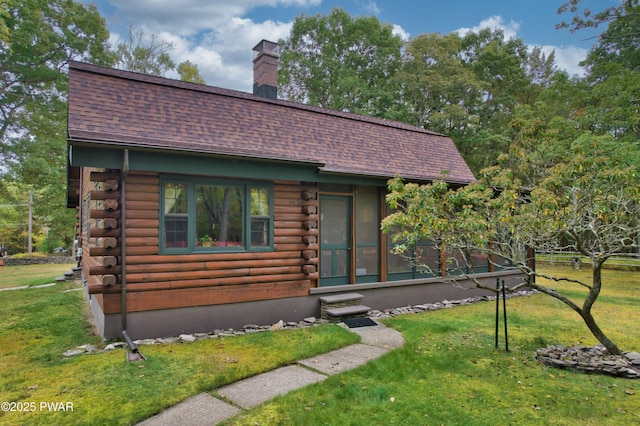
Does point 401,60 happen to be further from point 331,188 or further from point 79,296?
point 79,296

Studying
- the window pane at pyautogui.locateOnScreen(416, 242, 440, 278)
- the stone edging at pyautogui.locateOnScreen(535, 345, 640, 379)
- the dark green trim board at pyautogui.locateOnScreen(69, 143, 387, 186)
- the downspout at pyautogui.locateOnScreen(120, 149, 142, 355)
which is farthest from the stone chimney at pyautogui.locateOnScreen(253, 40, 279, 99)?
the stone edging at pyautogui.locateOnScreen(535, 345, 640, 379)

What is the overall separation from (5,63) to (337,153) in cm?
1740

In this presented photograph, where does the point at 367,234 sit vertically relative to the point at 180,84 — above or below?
below

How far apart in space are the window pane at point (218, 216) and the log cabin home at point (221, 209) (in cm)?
2

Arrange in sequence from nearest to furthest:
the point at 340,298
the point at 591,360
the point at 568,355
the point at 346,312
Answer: the point at 591,360
the point at 568,355
the point at 346,312
the point at 340,298

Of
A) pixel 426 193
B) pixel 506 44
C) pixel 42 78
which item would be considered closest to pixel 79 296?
pixel 426 193

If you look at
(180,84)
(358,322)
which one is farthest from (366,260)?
(180,84)

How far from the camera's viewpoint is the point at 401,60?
81.5 ft

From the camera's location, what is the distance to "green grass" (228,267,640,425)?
3643 millimetres

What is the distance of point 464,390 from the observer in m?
4.31

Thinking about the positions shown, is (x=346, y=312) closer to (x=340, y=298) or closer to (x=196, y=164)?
(x=340, y=298)

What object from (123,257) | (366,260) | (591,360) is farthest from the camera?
(366,260)

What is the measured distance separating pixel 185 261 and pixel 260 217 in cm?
158

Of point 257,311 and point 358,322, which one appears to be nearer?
point 257,311
